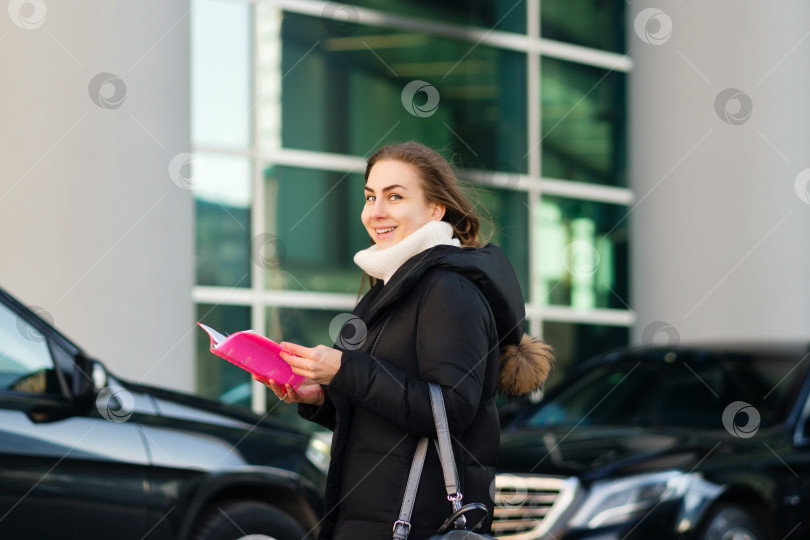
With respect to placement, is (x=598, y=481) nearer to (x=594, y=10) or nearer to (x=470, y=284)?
(x=470, y=284)

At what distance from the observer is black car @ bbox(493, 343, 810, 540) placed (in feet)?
17.5

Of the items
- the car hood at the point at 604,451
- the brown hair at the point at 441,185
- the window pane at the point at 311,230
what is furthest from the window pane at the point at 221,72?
the brown hair at the point at 441,185

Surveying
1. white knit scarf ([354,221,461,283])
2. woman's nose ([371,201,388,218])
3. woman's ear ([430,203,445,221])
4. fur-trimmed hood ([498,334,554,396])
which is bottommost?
fur-trimmed hood ([498,334,554,396])

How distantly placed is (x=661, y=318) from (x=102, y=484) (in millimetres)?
7473

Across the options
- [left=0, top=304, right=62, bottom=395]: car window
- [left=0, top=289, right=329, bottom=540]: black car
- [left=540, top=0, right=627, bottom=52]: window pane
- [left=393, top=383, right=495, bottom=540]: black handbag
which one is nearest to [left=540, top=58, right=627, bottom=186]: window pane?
[left=540, top=0, right=627, bottom=52]: window pane

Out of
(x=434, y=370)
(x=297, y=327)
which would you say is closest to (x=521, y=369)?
(x=434, y=370)

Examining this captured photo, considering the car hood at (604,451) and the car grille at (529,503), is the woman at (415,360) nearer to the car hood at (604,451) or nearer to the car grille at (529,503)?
the car grille at (529,503)

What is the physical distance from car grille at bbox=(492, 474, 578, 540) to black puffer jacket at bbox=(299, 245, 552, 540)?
2.88 meters

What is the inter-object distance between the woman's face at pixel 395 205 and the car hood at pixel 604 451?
3033mm

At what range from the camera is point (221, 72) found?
32.1 ft

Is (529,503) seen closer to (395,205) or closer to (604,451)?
(604,451)


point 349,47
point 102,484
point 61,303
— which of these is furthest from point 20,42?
point 349,47

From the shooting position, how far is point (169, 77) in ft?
24.8

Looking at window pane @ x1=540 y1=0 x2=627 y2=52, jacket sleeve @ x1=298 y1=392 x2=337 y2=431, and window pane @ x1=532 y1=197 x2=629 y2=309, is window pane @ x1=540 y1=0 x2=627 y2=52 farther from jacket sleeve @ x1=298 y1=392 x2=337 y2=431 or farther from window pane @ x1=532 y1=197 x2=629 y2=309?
jacket sleeve @ x1=298 y1=392 x2=337 y2=431
